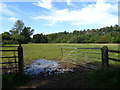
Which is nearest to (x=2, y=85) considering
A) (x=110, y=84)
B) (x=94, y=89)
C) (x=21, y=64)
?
(x=21, y=64)

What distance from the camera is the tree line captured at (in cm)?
3781

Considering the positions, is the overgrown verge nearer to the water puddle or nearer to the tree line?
the water puddle

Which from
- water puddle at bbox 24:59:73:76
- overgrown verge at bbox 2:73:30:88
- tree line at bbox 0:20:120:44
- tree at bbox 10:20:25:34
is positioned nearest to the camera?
overgrown verge at bbox 2:73:30:88

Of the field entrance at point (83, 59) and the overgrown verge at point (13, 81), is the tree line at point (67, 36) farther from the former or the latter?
the overgrown verge at point (13, 81)

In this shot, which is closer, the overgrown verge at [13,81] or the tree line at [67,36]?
the overgrown verge at [13,81]

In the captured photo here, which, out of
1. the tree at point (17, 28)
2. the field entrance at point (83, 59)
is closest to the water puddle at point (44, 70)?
the field entrance at point (83, 59)

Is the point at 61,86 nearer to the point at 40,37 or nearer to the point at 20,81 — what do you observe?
the point at 20,81

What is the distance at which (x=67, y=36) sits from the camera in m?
53.5

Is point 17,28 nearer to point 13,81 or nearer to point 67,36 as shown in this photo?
point 67,36

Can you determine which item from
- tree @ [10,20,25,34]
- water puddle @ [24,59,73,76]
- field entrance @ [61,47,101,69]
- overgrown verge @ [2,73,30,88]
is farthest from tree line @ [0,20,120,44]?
overgrown verge @ [2,73,30,88]

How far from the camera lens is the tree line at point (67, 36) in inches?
1489

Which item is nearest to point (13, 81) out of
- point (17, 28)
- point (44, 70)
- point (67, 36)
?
point (44, 70)

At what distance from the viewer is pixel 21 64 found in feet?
15.6

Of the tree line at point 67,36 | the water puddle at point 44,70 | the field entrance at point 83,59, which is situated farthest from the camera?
the tree line at point 67,36
